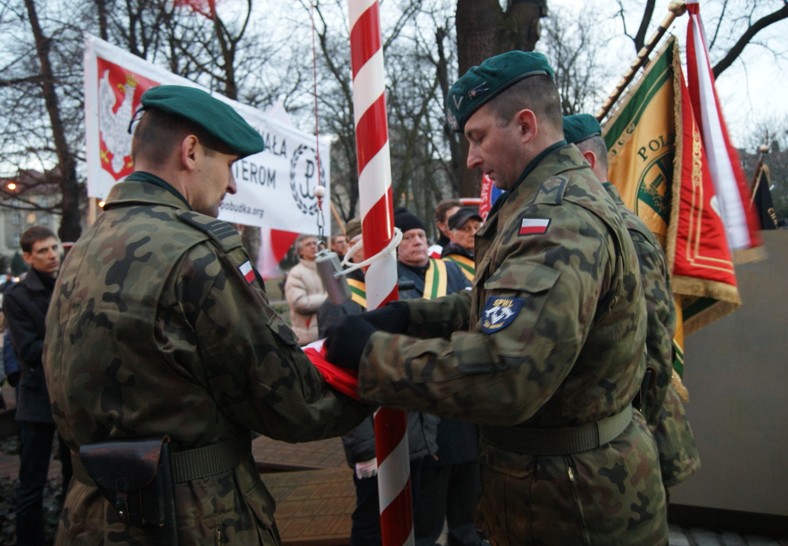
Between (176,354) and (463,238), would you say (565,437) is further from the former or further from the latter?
(463,238)

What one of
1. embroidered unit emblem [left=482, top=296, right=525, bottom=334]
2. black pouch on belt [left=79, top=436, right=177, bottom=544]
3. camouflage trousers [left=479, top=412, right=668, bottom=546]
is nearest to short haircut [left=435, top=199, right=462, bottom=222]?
camouflage trousers [left=479, top=412, right=668, bottom=546]

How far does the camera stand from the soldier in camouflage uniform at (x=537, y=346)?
1600 millimetres

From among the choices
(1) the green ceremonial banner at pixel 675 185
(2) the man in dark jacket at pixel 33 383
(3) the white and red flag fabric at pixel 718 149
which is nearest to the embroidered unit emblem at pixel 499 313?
(3) the white and red flag fabric at pixel 718 149

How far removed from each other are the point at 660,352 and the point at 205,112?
1.97 m

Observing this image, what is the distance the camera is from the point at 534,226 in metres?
1.73

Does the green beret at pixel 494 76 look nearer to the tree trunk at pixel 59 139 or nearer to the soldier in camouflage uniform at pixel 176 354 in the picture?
the soldier in camouflage uniform at pixel 176 354

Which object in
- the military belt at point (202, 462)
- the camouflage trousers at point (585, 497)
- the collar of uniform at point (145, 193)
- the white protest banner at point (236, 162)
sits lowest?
the camouflage trousers at point (585, 497)

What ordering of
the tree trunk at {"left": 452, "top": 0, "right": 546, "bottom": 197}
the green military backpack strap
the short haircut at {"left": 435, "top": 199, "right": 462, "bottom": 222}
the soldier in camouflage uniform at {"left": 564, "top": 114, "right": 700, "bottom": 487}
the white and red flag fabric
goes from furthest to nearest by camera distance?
the tree trunk at {"left": 452, "top": 0, "right": 546, "bottom": 197} < the short haircut at {"left": 435, "top": 199, "right": 462, "bottom": 222} < the white and red flag fabric < the soldier in camouflage uniform at {"left": 564, "top": 114, "right": 700, "bottom": 487} < the green military backpack strap

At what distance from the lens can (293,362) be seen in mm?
1749

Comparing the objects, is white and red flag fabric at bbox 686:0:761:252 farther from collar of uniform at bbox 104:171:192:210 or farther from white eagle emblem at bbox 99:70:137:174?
Answer: white eagle emblem at bbox 99:70:137:174

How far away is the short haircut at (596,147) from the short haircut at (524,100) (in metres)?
1.34

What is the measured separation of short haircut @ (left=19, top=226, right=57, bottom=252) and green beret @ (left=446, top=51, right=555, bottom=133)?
3.56 metres

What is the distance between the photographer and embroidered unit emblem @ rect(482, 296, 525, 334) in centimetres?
159

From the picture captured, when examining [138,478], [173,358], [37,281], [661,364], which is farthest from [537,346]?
[37,281]
